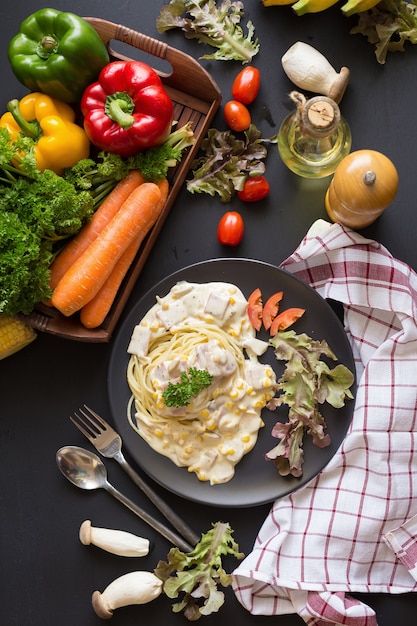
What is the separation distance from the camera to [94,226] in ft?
10.8

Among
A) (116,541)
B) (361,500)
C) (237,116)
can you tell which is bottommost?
(361,500)

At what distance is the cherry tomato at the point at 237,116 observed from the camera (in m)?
3.38

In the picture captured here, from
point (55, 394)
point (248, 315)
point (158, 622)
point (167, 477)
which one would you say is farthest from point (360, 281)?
point (158, 622)

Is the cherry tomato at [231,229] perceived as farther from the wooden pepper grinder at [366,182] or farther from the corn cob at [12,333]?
the corn cob at [12,333]

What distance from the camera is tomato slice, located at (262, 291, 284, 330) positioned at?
10.8ft

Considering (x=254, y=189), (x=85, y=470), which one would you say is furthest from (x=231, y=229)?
(x=85, y=470)

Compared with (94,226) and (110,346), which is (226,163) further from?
(110,346)

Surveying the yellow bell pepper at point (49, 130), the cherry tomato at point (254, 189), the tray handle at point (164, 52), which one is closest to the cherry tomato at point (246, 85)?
the tray handle at point (164, 52)

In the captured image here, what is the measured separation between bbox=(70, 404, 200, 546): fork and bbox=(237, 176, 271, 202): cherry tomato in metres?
1.27

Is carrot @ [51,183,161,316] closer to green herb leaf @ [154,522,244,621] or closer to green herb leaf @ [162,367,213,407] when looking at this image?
green herb leaf @ [162,367,213,407]

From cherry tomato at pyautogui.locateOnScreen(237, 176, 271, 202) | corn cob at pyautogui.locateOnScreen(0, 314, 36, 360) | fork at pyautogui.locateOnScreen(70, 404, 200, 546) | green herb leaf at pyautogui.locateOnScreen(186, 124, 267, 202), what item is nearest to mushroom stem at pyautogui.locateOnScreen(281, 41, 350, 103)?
green herb leaf at pyautogui.locateOnScreen(186, 124, 267, 202)

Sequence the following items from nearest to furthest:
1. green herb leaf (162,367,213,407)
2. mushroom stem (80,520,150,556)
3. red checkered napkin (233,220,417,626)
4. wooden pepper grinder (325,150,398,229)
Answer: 1. wooden pepper grinder (325,150,398,229)
2. green herb leaf (162,367,213,407)
3. red checkered napkin (233,220,417,626)
4. mushroom stem (80,520,150,556)

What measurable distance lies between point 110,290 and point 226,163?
2.70ft

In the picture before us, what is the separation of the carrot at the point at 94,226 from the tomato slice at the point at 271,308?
2.69ft
